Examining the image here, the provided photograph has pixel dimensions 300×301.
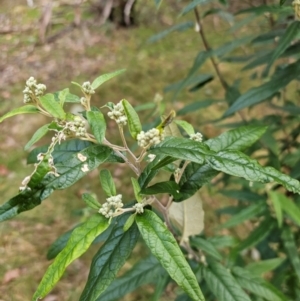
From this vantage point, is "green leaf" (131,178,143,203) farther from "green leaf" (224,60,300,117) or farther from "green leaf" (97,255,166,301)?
"green leaf" (224,60,300,117)

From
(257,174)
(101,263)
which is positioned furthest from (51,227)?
(257,174)

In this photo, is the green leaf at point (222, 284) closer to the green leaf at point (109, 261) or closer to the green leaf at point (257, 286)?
the green leaf at point (257, 286)

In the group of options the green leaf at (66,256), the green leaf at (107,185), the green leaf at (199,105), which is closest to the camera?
the green leaf at (66,256)

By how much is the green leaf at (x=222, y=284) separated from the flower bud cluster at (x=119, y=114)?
0.40 metres

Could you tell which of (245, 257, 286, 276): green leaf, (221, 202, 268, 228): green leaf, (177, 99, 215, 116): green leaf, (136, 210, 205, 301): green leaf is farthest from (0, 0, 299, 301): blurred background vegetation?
(136, 210, 205, 301): green leaf

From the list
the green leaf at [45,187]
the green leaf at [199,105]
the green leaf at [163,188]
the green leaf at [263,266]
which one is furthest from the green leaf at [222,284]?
the green leaf at [199,105]

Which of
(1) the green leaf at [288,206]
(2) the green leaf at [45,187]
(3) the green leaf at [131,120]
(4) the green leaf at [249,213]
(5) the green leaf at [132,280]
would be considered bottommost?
(4) the green leaf at [249,213]

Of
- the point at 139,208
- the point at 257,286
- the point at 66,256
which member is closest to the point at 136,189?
the point at 139,208

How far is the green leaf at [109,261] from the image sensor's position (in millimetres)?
585

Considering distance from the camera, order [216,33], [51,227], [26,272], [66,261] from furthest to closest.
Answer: [216,33] → [51,227] → [26,272] → [66,261]

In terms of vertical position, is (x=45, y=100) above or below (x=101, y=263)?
above

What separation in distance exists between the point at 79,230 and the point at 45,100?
0.18m

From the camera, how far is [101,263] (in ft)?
2.00

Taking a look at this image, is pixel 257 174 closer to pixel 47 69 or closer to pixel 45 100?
pixel 45 100
